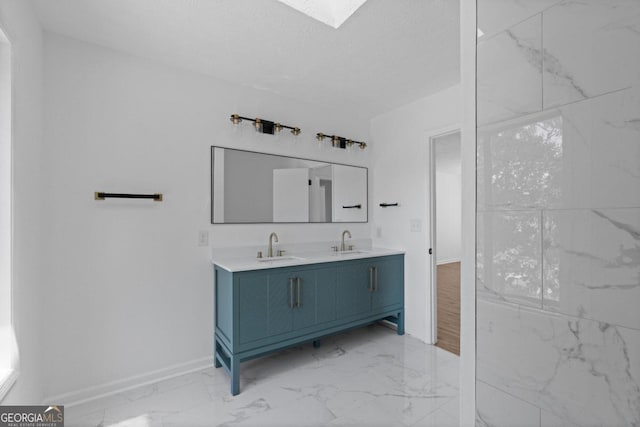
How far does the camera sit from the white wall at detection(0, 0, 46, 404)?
137 cm

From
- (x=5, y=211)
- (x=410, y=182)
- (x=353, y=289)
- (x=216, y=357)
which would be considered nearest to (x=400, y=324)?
(x=353, y=289)

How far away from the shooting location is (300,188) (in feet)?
9.58

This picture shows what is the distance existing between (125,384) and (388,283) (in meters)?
2.30

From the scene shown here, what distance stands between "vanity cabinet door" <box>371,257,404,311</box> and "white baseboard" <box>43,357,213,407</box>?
1.59 meters

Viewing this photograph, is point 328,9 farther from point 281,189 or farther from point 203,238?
point 203,238

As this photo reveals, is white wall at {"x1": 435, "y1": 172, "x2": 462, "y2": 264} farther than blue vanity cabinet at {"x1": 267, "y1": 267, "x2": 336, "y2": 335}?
Yes

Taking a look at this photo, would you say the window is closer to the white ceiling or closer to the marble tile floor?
the white ceiling

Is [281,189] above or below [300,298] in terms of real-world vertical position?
above

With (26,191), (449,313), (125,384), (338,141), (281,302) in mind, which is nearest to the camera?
(26,191)

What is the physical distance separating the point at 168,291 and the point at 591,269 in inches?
95.6

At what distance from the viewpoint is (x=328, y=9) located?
1764mm

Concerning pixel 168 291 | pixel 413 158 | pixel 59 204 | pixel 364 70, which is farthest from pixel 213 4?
pixel 413 158

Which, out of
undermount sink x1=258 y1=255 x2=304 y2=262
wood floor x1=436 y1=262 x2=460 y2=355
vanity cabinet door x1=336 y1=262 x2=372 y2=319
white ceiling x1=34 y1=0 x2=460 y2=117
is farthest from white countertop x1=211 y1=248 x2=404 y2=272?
white ceiling x1=34 y1=0 x2=460 y2=117

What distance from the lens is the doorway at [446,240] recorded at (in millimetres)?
2861
